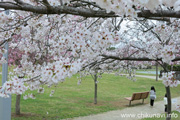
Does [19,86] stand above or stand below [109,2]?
below

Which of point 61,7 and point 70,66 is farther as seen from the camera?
point 70,66

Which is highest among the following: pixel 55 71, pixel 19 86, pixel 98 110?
pixel 55 71

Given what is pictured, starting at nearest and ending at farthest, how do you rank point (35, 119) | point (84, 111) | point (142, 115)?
point (35, 119) → point (142, 115) → point (84, 111)

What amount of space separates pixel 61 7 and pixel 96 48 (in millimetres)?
739

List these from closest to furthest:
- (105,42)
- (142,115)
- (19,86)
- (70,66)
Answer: (70,66) < (105,42) < (19,86) < (142,115)

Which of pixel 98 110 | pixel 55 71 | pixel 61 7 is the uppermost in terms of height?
pixel 61 7

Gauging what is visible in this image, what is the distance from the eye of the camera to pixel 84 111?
7645 millimetres

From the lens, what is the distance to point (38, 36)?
4637 mm

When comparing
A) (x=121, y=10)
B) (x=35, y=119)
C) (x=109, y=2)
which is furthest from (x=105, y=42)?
(x=35, y=119)

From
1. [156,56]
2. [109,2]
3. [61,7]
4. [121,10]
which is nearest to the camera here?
[109,2]

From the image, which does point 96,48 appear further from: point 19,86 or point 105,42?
point 19,86

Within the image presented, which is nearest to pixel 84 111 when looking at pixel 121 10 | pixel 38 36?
pixel 38 36

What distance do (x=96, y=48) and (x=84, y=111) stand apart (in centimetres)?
566

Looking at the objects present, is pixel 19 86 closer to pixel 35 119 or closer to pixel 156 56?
pixel 156 56
